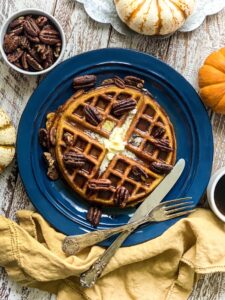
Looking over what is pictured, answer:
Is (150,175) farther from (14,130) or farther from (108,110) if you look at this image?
Answer: (14,130)

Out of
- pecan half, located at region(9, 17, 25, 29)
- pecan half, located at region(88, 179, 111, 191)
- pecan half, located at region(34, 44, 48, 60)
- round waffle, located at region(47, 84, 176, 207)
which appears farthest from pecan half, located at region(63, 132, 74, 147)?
pecan half, located at region(9, 17, 25, 29)

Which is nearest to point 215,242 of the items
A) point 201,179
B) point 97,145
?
point 201,179

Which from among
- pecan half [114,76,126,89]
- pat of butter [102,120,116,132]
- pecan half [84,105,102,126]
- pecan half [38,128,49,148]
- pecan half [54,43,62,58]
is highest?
pecan half [54,43,62,58]

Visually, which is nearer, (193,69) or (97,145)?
(97,145)

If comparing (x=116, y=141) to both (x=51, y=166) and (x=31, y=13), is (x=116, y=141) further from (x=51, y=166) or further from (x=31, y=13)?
(x=31, y=13)

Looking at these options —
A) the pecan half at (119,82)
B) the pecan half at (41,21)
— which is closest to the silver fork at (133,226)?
the pecan half at (119,82)

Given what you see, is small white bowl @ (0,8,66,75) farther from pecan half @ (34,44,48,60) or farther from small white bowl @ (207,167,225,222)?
small white bowl @ (207,167,225,222)
